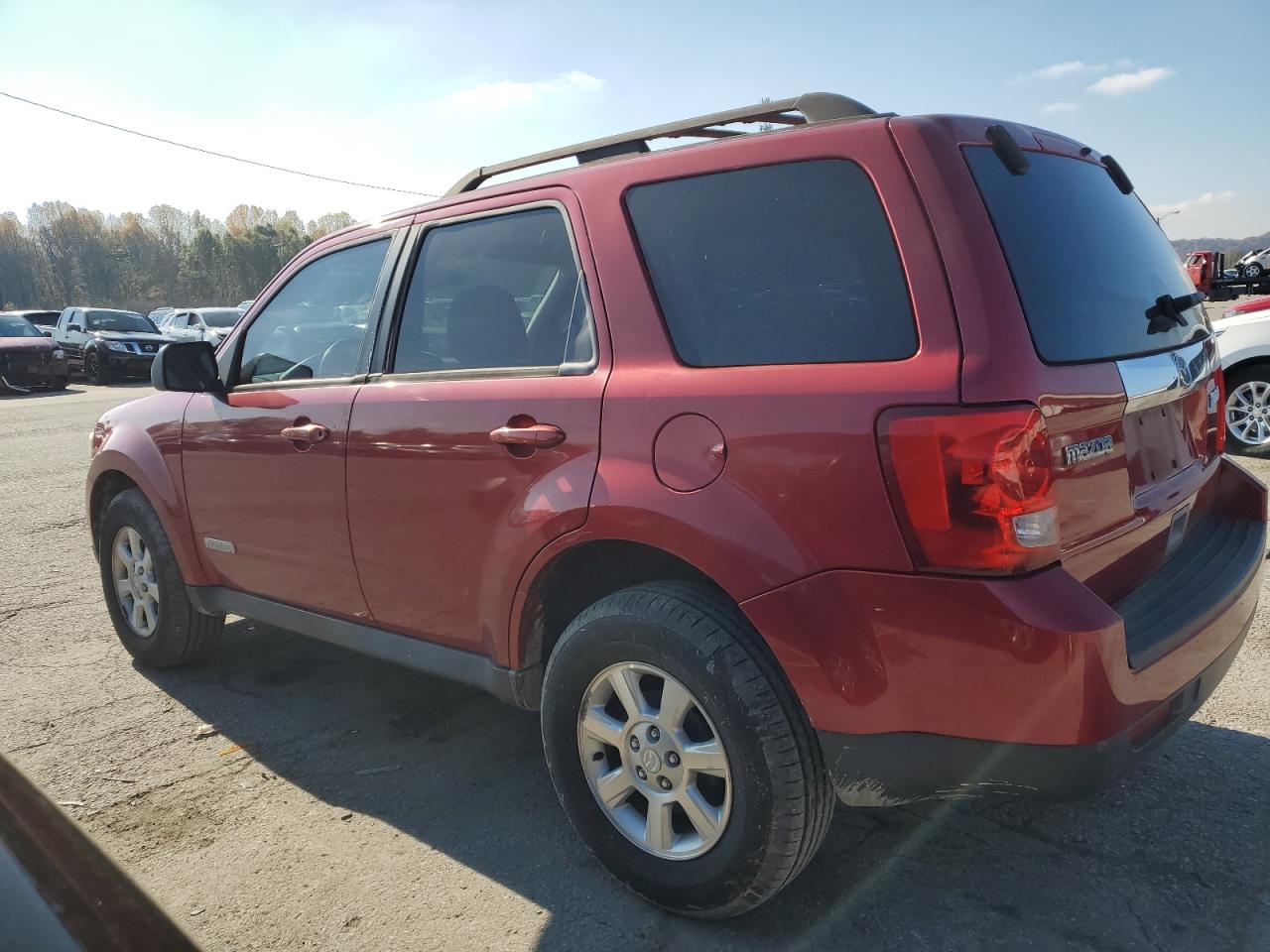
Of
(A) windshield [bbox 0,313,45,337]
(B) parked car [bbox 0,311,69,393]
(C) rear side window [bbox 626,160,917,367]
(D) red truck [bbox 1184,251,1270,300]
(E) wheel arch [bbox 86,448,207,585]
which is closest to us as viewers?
(C) rear side window [bbox 626,160,917,367]

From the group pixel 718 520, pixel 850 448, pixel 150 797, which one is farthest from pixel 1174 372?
pixel 150 797

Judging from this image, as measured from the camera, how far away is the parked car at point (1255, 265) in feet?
93.5

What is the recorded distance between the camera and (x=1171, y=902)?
2.39 metres

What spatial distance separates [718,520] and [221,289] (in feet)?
356

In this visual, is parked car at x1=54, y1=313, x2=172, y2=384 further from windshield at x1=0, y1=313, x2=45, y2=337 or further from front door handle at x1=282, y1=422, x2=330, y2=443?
front door handle at x1=282, y1=422, x2=330, y2=443

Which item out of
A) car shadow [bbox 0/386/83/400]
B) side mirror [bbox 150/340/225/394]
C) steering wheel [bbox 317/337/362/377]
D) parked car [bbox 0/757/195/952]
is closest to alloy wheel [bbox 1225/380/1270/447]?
steering wheel [bbox 317/337/362/377]

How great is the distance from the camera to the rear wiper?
2465 mm

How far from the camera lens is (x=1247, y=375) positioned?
7.69 metres

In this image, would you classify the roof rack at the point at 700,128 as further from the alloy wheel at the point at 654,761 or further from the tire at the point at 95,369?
the tire at the point at 95,369

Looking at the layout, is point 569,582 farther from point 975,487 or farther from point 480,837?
point 975,487

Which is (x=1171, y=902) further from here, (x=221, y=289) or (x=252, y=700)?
(x=221, y=289)

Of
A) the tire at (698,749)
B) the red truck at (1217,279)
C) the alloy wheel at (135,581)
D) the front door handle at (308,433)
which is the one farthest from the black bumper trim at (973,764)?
the red truck at (1217,279)

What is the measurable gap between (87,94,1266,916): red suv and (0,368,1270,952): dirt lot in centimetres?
33

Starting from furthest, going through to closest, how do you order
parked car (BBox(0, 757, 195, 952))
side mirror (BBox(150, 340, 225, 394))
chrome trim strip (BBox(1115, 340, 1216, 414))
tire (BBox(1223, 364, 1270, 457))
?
1. tire (BBox(1223, 364, 1270, 457))
2. side mirror (BBox(150, 340, 225, 394))
3. chrome trim strip (BBox(1115, 340, 1216, 414))
4. parked car (BBox(0, 757, 195, 952))
